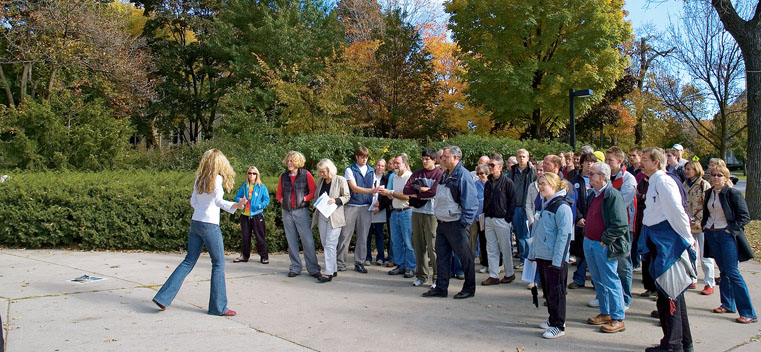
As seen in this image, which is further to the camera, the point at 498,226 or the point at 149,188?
the point at 149,188

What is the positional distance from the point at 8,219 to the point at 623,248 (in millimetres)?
10305

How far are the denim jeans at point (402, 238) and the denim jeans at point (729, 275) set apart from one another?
3966mm

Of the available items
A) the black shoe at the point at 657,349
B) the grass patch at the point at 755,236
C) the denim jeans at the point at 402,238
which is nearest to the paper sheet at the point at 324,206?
the denim jeans at the point at 402,238

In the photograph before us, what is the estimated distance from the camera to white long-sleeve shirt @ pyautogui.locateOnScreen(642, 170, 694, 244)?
5.16m

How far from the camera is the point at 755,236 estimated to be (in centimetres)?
1199

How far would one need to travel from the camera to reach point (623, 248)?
5.68 meters

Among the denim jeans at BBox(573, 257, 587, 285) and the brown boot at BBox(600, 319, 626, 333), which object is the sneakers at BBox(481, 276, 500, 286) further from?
the brown boot at BBox(600, 319, 626, 333)

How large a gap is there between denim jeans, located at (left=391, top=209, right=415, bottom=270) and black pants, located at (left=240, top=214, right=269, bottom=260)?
2232 millimetres

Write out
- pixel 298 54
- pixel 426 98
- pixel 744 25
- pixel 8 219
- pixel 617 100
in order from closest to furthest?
pixel 8 219 < pixel 744 25 < pixel 426 98 < pixel 298 54 < pixel 617 100

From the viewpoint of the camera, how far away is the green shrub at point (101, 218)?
10.3 metres

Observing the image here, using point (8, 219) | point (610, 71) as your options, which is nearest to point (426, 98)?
point (610, 71)

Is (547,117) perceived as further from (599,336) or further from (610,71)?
(599,336)

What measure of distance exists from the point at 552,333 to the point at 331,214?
3.71 metres

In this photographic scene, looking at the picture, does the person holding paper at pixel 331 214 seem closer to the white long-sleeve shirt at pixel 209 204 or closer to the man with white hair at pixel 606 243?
the white long-sleeve shirt at pixel 209 204
